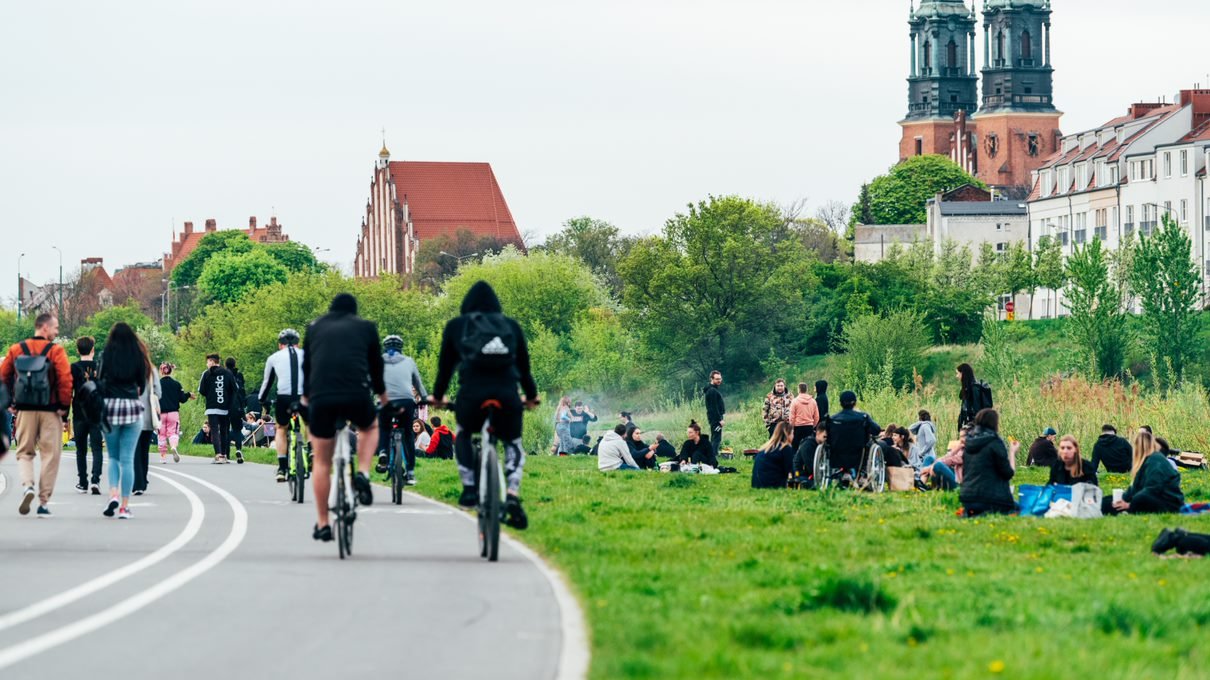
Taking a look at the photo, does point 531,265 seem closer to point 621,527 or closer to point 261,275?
point 261,275

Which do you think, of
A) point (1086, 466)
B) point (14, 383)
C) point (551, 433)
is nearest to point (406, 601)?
point (14, 383)

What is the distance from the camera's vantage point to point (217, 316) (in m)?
103

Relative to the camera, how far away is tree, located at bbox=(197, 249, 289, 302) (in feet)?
495

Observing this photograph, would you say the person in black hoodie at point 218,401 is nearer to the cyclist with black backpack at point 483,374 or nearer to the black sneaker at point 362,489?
the black sneaker at point 362,489

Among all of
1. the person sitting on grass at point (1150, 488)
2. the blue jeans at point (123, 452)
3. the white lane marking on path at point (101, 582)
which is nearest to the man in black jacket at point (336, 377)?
the white lane marking on path at point (101, 582)

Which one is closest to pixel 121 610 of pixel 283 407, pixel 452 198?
pixel 283 407

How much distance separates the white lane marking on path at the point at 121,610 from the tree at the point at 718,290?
71667 millimetres

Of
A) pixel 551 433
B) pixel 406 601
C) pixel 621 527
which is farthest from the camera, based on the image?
pixel 551 433

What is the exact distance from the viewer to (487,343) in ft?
43.1

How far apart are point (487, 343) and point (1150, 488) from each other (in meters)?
9.47

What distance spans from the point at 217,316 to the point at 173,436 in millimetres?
70015

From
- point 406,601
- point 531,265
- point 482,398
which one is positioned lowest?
point 406,601

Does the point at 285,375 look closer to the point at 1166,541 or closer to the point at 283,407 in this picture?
the point at 283,407

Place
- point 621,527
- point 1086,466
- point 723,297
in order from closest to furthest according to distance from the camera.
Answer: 1. point 621,527
2. point 1086,466
3. point 723,297
